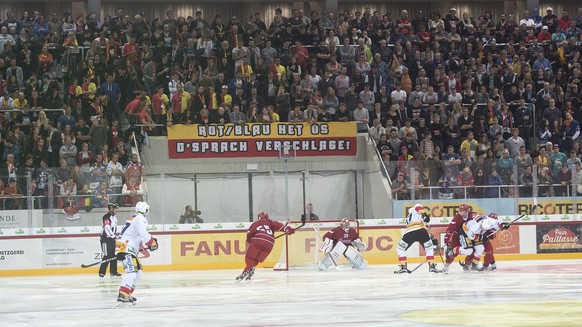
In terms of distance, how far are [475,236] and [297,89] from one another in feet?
27.1

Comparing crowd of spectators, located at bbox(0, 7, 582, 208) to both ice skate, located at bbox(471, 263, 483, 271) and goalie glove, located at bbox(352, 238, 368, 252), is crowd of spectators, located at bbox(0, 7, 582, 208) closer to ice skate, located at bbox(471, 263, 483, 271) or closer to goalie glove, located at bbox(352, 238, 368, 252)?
goalie glove, located at bbox(352, 238, 368, 252)

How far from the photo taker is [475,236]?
24000mm

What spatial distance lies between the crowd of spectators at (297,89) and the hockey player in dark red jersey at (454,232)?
103 inches

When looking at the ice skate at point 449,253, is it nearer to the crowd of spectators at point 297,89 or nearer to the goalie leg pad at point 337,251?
the goalie leg pad at point 337,251

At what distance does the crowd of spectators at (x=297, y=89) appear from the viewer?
27250 millimetres

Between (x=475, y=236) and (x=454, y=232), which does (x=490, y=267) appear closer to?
(x=475, y=236)

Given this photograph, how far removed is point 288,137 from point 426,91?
4118 mm

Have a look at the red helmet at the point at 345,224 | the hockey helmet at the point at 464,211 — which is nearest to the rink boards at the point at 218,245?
the red helmet at the point at 345,224

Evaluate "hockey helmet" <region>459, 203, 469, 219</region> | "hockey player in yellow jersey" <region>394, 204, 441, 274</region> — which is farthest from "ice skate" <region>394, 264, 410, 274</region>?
"hockey helmet" <region>459, 203, 469, 219</region>

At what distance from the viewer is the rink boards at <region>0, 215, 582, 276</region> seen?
25.7 meters

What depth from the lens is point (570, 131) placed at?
30250 mm

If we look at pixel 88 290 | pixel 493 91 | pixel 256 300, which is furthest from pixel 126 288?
pixel 493 91

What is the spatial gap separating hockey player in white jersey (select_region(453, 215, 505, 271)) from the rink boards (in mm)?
3091

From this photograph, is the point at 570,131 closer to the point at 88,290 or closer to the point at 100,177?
the point at 100,177
